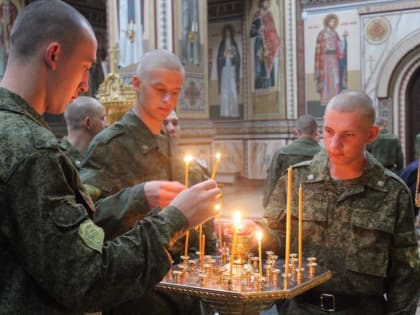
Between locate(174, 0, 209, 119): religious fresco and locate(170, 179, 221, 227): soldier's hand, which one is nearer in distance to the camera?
locate(170, 179, 221, 227): soldier's hand

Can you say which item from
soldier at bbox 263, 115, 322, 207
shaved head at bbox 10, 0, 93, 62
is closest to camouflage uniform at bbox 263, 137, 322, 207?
soldier at bbox 263, 115, 322, 207

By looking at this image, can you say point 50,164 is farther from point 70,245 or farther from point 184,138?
point 184,138

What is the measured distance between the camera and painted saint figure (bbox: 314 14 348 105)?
14078mm

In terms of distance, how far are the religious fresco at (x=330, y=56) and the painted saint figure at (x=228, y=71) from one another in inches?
88.1

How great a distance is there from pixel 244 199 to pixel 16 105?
38.8 feet

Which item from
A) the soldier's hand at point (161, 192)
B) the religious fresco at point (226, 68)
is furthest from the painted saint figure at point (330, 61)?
the soldier's hand at point (161, 192)

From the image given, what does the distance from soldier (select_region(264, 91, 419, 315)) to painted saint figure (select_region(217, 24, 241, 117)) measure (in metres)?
13.5

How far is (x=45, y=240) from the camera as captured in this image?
1.39 meters

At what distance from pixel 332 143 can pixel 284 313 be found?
0.81 meters

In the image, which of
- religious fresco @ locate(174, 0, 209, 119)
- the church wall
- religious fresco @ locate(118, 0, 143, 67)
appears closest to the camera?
religious fresco @ locate(118, 0, 143, 67)

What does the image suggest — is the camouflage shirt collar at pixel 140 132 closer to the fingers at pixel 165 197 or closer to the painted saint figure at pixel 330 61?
the fingers at pixel 165 197

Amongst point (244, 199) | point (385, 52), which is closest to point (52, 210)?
point (244, 199)

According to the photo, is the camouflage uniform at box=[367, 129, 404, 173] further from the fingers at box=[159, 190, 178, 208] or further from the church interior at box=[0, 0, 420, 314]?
the fingers at box=[159, 190, 178, 208]

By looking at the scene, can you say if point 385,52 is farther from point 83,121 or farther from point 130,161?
point 130,161
